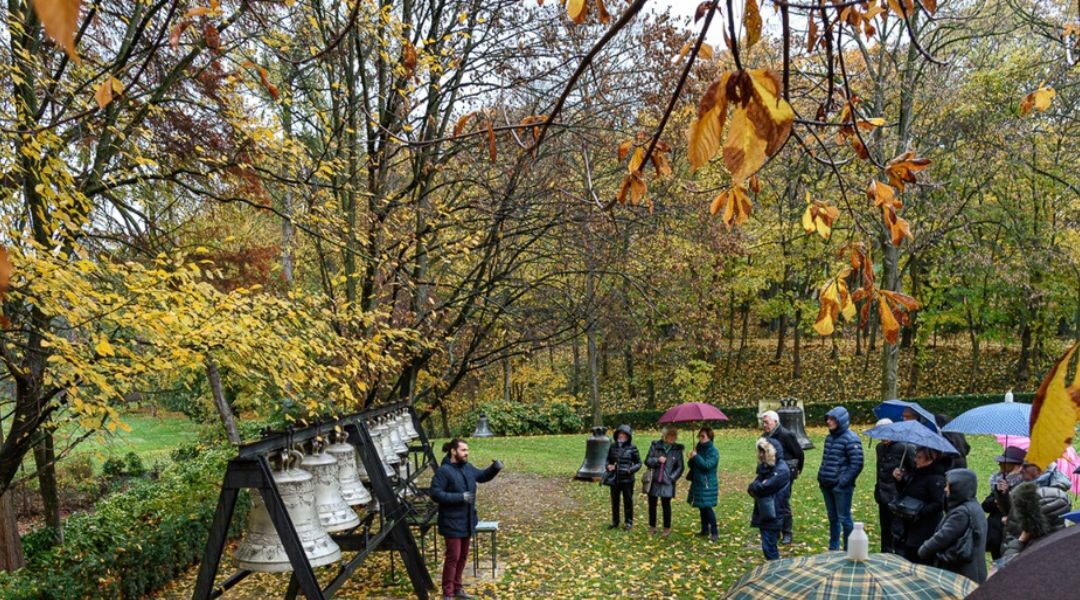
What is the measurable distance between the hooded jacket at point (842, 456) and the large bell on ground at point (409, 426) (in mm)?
4702

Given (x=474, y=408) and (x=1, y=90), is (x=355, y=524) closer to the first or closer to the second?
(x=1, y=90)

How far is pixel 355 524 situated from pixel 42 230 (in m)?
3.22

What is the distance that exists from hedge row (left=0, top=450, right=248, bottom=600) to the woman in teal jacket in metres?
6.47

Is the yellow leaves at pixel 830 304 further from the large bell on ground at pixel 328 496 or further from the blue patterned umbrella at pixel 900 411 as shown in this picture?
the blue patterned umbrella at pixel 900 411

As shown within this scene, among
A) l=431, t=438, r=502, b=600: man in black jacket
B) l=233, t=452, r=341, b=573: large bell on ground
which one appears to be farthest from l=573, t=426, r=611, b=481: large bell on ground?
l=233, t=452, r=341, b=573: large bell on ground

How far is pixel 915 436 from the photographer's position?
6.18 metres

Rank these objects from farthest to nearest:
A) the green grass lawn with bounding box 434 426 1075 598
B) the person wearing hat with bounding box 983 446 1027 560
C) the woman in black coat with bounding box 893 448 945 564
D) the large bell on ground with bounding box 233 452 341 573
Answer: the green grass lawn with bounding box 434 426 1075 598 → the woman in black coat with bounding box 893 448 945 564 → the person wearing hat with bounding box 983 446 1027 560 → the large bell on ground with bounding box 233 452 341 573

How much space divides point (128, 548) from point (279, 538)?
4902 mm

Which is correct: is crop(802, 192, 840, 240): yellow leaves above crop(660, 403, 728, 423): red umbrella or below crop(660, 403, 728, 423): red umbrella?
above

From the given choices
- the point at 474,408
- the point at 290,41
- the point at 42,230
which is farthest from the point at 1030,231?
the point at 42,230

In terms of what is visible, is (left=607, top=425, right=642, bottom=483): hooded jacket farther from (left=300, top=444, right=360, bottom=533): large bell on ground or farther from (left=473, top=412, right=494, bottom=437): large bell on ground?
(left=473, top=412, right=494, bottom=437): large bell on ground

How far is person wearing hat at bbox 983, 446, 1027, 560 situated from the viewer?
18.6 ft

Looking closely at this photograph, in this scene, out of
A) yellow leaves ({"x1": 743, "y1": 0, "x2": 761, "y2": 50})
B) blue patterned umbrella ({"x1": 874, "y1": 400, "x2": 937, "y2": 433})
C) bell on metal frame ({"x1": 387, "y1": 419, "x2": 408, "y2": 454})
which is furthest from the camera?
blue patterned umbrella ({"x1": 874, "y1": 400, "x2": 937, "y2": 433})

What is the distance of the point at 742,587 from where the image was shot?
3.08 metres
